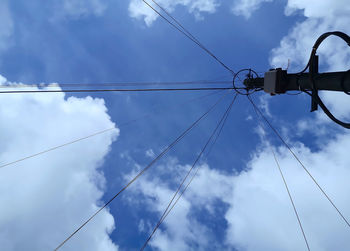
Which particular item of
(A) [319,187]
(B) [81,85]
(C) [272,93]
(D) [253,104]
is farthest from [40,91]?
(A) [319,187]

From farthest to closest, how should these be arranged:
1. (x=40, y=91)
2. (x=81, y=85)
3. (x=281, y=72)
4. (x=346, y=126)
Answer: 1. (x=81, y=85)
2. (x=281, y=72)
3. (x=40, y=91)
4. (x=346, y=126)

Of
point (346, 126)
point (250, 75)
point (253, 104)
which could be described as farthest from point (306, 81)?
point (253, 104)

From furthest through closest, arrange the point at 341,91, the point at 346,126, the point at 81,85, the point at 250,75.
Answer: the point at 250,75 → the point at 81,85 → the point at 341,91 → the point at 346,126

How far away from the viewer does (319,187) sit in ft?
29.5

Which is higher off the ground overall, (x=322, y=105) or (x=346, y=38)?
(x=346, y=38)

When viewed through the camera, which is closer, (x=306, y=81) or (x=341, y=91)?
(x=341, y=91)

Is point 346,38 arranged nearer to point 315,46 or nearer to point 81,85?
point 315,46

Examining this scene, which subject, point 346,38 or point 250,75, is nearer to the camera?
point 346,38

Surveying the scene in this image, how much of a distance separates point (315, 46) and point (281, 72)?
5.81 feet

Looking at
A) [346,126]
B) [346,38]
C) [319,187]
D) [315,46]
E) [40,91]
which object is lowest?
[40,91]

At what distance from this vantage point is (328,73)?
5.89 meters

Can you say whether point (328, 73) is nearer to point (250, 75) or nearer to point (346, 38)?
point (346, 38)

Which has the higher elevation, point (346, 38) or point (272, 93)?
point (272, 93)

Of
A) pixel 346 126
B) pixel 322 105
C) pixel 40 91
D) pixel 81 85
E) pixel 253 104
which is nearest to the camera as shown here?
pixel 346 126
